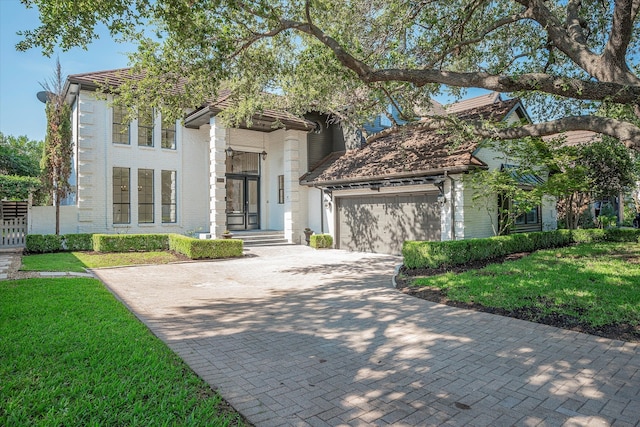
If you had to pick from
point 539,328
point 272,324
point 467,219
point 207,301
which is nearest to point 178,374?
point 272,324

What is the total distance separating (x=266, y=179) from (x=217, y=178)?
404 cm

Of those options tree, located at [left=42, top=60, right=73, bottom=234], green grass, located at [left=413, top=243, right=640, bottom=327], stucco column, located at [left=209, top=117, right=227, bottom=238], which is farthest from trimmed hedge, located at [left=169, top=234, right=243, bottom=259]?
green grass, located at [left=413, top=243, right=640, bottom=327]

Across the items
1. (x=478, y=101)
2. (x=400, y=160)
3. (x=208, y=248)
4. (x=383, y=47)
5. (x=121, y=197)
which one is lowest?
(x=208, y=248)

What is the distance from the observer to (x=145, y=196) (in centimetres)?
1672

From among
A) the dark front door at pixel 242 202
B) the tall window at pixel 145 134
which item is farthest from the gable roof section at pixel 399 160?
the tall window at pixel 145 134

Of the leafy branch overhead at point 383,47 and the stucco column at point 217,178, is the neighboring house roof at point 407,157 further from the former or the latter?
the stucco column at point 217,178

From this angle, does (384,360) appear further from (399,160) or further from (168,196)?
(168,196)

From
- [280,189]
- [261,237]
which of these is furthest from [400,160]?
[261,237]

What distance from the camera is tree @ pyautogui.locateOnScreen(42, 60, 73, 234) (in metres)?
14.3

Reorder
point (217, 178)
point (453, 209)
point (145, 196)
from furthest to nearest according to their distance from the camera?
point (145, 196)
point (217, 178)
point (453, 209)

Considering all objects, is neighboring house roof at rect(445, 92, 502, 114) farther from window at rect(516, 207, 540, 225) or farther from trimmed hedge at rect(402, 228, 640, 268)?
trimmed hedge at rect(402, 228, 640, 268)

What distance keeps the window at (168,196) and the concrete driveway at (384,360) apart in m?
9.79

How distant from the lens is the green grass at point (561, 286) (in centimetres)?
606

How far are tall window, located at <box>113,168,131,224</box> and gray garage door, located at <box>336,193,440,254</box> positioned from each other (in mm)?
9068
